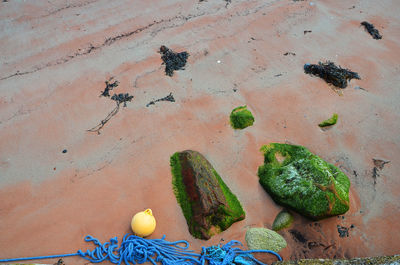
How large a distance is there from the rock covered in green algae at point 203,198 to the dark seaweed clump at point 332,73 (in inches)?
117

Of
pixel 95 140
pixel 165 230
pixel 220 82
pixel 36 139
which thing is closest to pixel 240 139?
pixel 220 82

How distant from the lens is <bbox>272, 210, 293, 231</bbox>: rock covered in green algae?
12.2 feet

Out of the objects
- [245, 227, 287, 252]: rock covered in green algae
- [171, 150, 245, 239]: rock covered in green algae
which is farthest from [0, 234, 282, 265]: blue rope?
[171, 150, 245, 239]: rock covered in green algae

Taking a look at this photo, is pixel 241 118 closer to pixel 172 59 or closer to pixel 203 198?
pixel 203 198

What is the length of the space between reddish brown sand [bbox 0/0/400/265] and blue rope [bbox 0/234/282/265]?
11 centimetres

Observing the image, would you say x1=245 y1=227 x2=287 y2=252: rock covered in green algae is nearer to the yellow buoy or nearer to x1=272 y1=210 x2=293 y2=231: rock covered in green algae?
x1=272 y1=210 x2=293 y2=231: rock covered in green algae

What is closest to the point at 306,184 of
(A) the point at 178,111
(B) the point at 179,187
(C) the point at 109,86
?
(B) the point at 179,187

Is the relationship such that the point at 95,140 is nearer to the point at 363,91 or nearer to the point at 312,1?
the point at 363,91

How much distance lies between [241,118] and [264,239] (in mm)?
1922

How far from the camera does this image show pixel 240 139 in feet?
15.1

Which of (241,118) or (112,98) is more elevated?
(112,98)

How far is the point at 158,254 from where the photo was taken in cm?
336

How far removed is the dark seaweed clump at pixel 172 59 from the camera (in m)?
5.51

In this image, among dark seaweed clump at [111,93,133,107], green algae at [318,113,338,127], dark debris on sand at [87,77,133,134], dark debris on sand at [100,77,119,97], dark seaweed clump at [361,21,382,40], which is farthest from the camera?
dark seaweed clump at [361,21,382,40]
